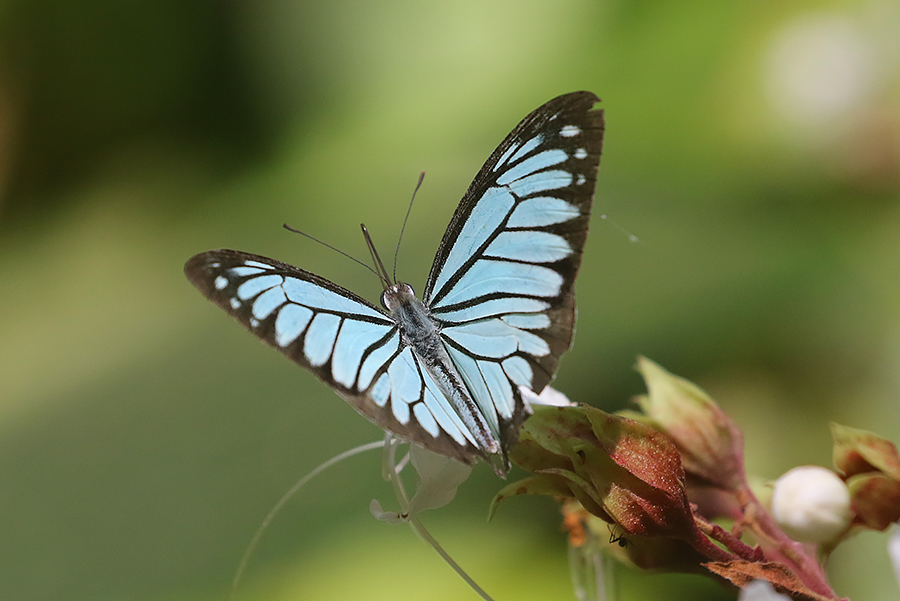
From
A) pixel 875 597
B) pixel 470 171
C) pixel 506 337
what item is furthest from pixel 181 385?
pixel 875 597

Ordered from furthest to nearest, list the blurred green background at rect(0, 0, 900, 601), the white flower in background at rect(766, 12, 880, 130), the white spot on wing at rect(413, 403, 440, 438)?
the white flower in background at rect(766, 12, 880, 130), the blurred green background at rect(0, 0, 900, 601), the white spot on wing at rect(413, 403, 440, 438)

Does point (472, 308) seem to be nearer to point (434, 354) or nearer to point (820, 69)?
point (434, 354)

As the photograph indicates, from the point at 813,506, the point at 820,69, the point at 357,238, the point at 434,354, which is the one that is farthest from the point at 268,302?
the point at 820,69

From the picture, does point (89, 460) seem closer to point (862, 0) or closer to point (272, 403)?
point (272, 403)

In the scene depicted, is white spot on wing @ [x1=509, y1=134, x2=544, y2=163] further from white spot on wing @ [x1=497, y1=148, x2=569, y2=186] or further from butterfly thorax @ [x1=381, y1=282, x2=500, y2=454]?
butterfly thorax @ [x1=381, y1=282, x2=500, y2=454]

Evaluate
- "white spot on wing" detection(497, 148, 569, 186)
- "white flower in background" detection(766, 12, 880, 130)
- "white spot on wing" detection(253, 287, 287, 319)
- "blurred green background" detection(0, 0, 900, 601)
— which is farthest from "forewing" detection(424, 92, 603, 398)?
"white flower in background" detection(766, 12, 880, 130)

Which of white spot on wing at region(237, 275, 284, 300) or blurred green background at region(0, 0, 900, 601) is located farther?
blurred green background at region(0, 0, 900, 601)

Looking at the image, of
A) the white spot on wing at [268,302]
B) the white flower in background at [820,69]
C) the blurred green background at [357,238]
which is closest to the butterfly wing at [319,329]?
→ the white spot on wing at [268,302]
